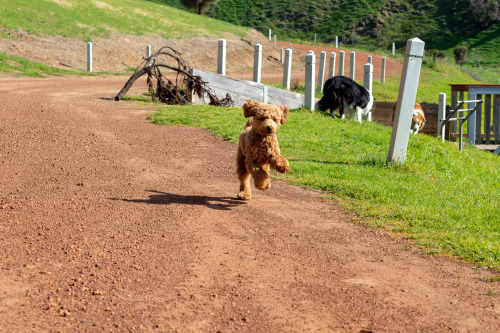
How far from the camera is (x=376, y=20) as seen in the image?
6956 cm

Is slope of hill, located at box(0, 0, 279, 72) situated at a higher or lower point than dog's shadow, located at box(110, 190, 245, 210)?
higher

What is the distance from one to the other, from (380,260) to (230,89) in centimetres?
1070

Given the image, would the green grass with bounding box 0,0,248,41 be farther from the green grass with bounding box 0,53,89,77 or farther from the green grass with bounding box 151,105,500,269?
the green grass with bounding box 151,105,500,269

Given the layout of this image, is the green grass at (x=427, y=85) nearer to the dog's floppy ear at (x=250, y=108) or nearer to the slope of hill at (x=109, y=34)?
the slope of hill at (x=109, y=34)

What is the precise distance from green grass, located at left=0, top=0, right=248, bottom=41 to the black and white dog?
16.4 m

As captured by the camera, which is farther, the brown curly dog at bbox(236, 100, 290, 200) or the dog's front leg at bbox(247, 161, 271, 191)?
the dog's front leg at bbox(247, 161, 271, 191)

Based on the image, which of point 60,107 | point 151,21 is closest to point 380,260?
point 60,107

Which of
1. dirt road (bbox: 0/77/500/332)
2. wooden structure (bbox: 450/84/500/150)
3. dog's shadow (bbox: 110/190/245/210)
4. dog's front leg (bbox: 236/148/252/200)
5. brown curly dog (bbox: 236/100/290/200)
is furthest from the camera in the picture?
wooden structure (bbox: 450/84/500/150)

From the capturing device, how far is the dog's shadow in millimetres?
6988

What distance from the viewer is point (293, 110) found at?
1539 cm

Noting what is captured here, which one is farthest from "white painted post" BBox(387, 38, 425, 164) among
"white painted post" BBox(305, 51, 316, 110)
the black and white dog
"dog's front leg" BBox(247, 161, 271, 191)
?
"white painted post" BBox(305, 51, 316, 110)

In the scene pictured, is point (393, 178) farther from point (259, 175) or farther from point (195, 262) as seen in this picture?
point (195, 262)

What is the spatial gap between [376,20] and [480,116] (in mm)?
55666

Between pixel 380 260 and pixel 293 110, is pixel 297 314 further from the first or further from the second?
pixel 293 110
